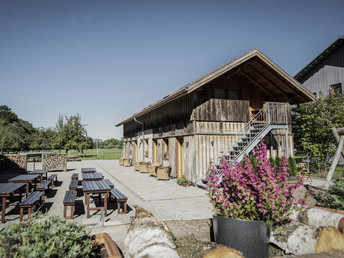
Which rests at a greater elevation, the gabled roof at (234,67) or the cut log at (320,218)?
the gabled roof at (234,67)

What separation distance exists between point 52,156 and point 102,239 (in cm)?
1765

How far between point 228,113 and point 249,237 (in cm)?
995

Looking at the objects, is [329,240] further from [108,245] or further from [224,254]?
[108,245]

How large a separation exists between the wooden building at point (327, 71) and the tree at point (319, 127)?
12.8ft

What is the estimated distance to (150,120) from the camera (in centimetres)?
1816

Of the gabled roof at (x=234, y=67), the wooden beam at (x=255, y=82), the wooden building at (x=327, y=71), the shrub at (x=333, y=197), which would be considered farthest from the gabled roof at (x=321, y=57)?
the shrub at (x=333, y=197)

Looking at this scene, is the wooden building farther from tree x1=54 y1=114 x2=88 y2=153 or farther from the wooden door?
tree x1=54 y1=114 x2=88 y2=153

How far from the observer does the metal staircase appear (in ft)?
36.3

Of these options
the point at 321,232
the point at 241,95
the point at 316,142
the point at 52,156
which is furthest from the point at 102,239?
the point at 52,156

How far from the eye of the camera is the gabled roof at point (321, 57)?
19594 mm

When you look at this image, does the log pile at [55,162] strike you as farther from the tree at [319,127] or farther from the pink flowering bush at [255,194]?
the pink flowering bush at [255,194]

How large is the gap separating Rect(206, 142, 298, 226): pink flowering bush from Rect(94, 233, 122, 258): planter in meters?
1.54

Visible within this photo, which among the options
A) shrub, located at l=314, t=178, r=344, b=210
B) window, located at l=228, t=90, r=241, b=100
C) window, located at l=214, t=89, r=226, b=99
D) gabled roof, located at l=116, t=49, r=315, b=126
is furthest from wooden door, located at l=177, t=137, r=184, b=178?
shrub, located at l=314, t=178, r=344, b=210

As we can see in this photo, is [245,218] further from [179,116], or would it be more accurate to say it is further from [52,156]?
[52,156]
